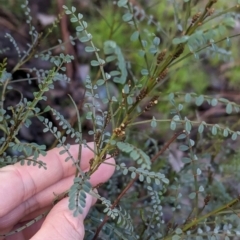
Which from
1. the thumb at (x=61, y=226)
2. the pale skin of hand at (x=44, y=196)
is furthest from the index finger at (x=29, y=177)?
the thumb at (x=61, y=226)

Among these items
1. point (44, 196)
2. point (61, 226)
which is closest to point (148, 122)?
point (61, 226)

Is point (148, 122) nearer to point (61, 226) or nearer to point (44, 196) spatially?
point (61, 226)

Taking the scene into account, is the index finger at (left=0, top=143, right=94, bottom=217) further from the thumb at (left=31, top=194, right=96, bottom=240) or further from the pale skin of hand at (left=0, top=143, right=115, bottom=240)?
the thumb at (left=31, top=194, right=96, bottom=240)

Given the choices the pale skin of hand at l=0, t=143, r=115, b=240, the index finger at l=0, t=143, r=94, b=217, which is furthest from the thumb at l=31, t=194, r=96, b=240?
the index finger at l=0, t=143, r=94, b=217

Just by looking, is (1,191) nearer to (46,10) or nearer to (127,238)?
(127,238)

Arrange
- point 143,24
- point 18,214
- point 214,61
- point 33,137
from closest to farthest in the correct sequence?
point 18,214, point 33,137, point 143,24, point 214,61

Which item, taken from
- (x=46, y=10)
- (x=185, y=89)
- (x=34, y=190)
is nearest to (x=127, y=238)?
(x=34, y=190)

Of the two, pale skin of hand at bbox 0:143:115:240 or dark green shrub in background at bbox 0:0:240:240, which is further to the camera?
pale skin of hand at bbox 0:143:115:240
